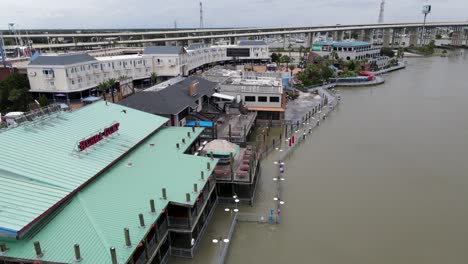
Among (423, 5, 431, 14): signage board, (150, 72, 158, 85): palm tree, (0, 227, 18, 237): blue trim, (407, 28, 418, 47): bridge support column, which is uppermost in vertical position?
(423, 5, 431, 14): signage board

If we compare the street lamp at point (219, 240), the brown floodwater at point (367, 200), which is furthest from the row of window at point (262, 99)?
the street lamp at point (219, 240)

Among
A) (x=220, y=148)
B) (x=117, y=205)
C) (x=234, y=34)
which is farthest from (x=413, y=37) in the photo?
(x=117, y=205)

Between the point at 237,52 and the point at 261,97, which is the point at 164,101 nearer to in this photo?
the point at 261,97

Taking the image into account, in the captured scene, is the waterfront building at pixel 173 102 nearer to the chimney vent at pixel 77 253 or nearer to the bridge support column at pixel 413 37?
the chimney vent at pixel 77 253

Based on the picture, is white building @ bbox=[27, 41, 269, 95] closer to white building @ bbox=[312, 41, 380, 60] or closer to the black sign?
the black sign

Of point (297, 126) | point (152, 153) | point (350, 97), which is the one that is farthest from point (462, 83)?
point (152, 153)

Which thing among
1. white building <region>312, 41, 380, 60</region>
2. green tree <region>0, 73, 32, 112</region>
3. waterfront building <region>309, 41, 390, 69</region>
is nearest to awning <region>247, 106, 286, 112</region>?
green tree <region>0, 73, 32, 112</region>
